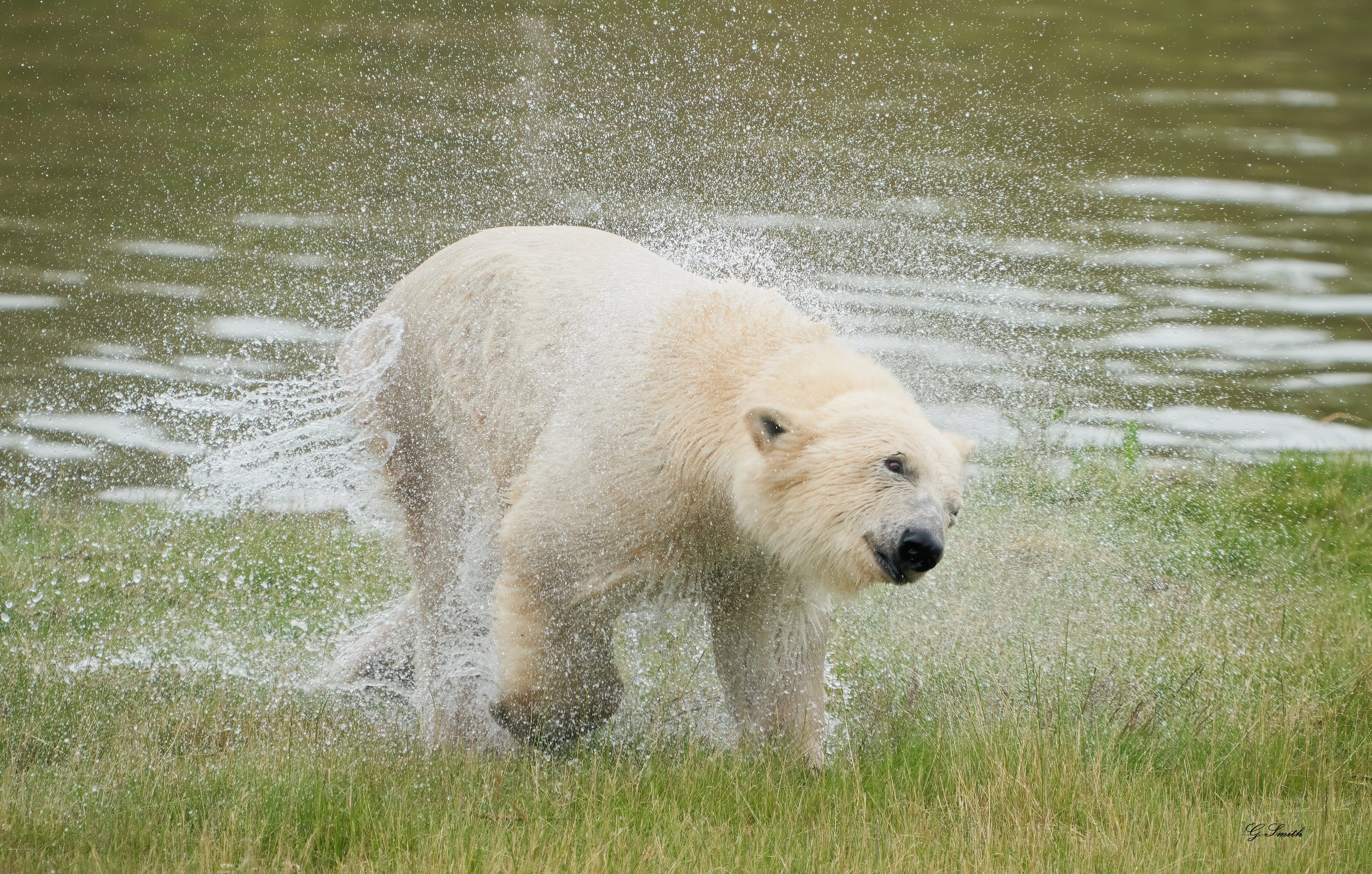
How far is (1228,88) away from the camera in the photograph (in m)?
16.5

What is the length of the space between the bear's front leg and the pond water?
3.82 meters

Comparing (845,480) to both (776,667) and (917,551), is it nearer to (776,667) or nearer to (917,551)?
(917,551)

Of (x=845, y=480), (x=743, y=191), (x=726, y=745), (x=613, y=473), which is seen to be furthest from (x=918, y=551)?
(x=743, y=191)

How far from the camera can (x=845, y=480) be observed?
12.4 feet

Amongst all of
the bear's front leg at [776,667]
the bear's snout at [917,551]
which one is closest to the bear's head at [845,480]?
the bear's snout at [917,551]

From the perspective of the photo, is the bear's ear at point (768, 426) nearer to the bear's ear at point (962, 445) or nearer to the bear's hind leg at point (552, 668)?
the bear's ear at point (962, 445)

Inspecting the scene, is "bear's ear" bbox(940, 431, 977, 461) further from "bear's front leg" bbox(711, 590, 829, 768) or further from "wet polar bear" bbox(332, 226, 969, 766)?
"bear's front leg" bbox(711, 590, 829, 768)

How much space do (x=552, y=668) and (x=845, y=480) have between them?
1395 millimetres

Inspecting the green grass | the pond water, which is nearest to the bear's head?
the green grass

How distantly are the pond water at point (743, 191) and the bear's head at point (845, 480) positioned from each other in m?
4.23

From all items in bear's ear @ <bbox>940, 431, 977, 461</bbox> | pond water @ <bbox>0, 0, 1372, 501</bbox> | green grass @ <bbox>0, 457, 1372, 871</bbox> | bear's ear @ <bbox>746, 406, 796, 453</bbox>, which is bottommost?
pond water @ <bbox>0, 0, 1372, 501</bbox>

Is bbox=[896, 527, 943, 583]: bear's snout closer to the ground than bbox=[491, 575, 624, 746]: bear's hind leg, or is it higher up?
higher up

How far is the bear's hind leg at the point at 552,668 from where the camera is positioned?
15.0 feet

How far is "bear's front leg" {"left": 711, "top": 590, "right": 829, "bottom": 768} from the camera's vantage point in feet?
15.1
